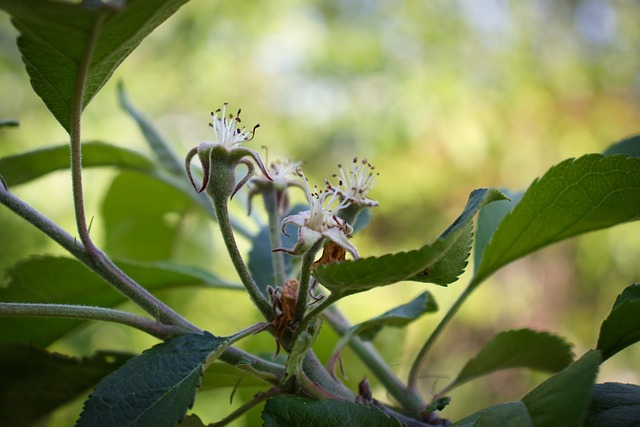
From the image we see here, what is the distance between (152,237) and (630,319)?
79 centimetres

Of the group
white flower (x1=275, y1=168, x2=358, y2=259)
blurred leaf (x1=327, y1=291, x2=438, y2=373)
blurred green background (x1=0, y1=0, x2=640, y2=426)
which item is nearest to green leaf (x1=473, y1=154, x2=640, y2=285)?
blurred leaf (x1=327, y1=291, x2=438, y2=373)

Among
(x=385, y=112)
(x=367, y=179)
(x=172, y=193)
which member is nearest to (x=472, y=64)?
(x=385, y=112)

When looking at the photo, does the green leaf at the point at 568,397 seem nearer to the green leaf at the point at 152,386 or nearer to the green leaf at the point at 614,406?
the green leaf at the point at 614,406

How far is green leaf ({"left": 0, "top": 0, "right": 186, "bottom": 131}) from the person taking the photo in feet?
1.23

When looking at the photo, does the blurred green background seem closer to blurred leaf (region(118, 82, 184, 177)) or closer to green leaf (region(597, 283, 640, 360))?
blurred leaf (region(118, 82, 184, 177))

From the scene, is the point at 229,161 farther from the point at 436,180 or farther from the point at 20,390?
the point at 436,180

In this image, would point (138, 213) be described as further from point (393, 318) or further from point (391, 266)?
point (391, 266)

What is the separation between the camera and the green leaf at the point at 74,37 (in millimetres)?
376

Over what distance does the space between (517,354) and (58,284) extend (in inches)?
19.1

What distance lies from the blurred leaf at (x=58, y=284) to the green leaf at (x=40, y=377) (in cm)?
6

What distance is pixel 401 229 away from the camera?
3410 mm

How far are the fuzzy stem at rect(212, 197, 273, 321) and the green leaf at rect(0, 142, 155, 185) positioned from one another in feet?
1.10

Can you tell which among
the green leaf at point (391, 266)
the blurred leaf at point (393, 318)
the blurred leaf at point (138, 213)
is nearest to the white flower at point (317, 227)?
the green leaf at point (391, 266)

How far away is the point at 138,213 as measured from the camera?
106 cm
